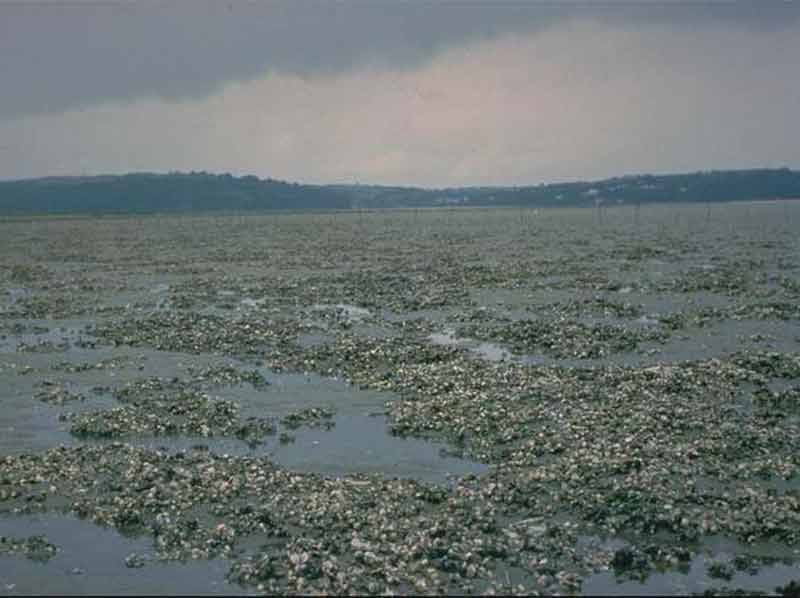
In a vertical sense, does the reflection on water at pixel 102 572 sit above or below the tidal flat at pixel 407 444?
below

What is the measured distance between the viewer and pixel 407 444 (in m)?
19.8

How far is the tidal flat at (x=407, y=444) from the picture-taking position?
525 inches

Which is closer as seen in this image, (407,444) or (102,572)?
(102,572)

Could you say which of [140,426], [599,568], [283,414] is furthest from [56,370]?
[599,568]

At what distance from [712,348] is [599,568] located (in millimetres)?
18010

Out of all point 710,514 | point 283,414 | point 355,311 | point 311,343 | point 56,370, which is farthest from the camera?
point 355,311

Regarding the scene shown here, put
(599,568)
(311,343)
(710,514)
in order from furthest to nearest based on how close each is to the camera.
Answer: (311,343)
(710,514)
(599,568)

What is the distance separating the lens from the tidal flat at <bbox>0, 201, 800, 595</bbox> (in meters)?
13.3

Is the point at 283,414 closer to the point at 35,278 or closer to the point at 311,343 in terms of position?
the point at 311,343

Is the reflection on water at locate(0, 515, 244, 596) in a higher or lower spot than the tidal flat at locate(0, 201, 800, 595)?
lower

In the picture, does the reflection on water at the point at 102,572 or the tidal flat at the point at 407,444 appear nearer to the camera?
the reflection on water at the point at 102,572

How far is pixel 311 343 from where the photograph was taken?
105 ft

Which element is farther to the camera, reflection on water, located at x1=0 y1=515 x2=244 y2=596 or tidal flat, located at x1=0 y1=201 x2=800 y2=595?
tidal flat, located at x1=0 y1=201 x2=800 y2=595

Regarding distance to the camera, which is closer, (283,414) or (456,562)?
(456,562)
